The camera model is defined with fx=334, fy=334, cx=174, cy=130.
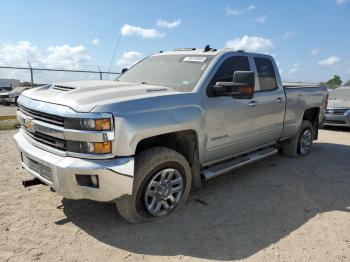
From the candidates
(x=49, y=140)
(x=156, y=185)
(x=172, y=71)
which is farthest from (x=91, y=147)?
(x=172, y=71)

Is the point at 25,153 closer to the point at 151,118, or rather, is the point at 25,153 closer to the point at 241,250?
the point at 151,118

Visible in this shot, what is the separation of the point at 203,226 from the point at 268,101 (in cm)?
254

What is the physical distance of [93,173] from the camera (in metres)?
3.14

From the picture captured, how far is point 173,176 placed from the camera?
3914 millimetres

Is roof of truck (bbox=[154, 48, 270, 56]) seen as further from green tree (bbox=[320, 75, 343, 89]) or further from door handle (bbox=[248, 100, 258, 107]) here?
green tree (bbox=[320, 75, 343, 89])

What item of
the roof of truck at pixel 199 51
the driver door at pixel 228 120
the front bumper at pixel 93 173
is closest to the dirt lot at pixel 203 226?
the front bumper at pixel 93 173

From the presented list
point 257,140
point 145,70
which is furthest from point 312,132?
point 145,70

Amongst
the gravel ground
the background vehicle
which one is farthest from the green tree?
the gravel ground

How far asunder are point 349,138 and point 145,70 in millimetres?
6863

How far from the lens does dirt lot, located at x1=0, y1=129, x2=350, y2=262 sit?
10.4ft

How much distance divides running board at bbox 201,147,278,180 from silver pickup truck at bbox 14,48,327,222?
0.01m

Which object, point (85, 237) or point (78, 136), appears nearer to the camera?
point (78, 136)

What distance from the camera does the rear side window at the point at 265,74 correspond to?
5293mm

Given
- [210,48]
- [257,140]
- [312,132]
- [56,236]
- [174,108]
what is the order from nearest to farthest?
[56,236], [174,108], [210,48], [257,140], [312,132]
